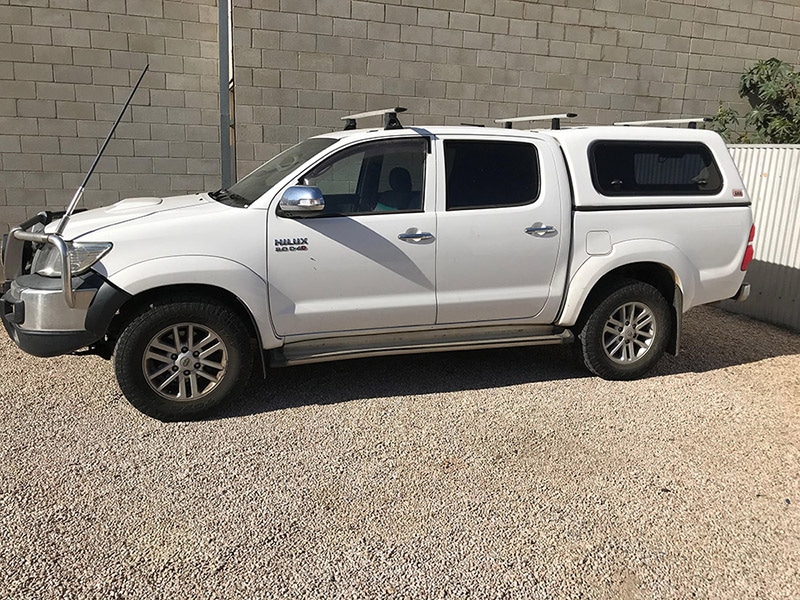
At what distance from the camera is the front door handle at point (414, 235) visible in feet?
15.5

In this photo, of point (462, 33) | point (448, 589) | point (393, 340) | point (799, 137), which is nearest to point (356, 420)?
point (393, 340)

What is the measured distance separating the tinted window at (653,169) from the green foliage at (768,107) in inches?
212

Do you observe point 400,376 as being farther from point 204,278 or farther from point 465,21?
point 465,21

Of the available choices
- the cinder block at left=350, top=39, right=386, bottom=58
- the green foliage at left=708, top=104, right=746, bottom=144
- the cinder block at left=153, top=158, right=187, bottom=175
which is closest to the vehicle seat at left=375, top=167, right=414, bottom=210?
the cinder block at left=350, top=39, right=386, bottom=58

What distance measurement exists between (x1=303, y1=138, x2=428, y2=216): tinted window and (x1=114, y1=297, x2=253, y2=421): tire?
43.6 inches

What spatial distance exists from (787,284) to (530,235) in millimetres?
4220

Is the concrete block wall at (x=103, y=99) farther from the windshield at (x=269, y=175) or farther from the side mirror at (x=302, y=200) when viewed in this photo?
the side mirror at (x=302, y=200)

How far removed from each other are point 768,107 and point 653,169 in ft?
22.1

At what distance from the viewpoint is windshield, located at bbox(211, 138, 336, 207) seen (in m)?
4.77

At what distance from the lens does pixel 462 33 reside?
906 centimetres

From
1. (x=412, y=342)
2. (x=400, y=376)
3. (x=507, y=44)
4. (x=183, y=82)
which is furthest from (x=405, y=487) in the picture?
(x=507, y=44)

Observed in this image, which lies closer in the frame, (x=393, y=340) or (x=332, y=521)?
(x=332, y=521)

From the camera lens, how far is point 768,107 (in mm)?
10648

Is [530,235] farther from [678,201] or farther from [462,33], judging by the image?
[462,33]
